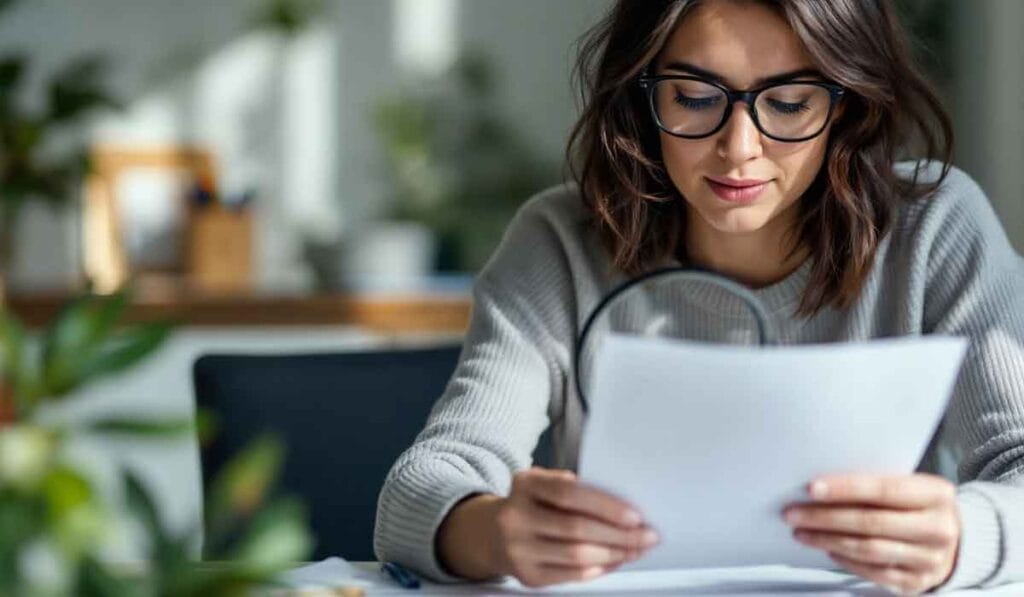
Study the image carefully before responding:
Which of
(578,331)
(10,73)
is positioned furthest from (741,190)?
(10,73)

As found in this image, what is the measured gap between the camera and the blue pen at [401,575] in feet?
3.96

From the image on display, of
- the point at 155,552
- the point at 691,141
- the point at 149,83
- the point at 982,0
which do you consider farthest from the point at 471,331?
the point at 149,83

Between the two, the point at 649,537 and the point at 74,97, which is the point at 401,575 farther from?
the point at 74,97

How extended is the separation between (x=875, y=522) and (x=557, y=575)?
0.22 m

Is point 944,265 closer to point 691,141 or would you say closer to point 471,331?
point 691,141

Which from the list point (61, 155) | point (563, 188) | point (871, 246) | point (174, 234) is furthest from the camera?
point (61, 155)

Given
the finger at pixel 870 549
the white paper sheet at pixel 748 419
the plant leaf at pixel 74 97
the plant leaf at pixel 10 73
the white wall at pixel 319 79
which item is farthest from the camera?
the white wall at pixel 319 79

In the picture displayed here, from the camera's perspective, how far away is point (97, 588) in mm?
→ 460

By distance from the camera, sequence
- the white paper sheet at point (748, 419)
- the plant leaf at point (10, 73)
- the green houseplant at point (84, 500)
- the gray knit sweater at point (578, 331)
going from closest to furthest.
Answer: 1. the green houseplant at point (84, 500)
2. the white paper sheet at point (748, 419)
3. the gray knit sweater at point (578, 331)
4. the plant leaf at point (10, 73)

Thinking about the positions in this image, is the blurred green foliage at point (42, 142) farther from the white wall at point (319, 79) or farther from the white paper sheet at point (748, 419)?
the white paper sheet at point (748, 419)

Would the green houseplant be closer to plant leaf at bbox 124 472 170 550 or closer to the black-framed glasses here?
plant leaf at bbox 124 472 170 550

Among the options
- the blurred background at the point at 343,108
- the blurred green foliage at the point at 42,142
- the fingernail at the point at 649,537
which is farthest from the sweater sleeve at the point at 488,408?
the blurred background at the point at 343,108

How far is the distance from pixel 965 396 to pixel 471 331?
0.47m

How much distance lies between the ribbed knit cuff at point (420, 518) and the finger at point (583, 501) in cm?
18
